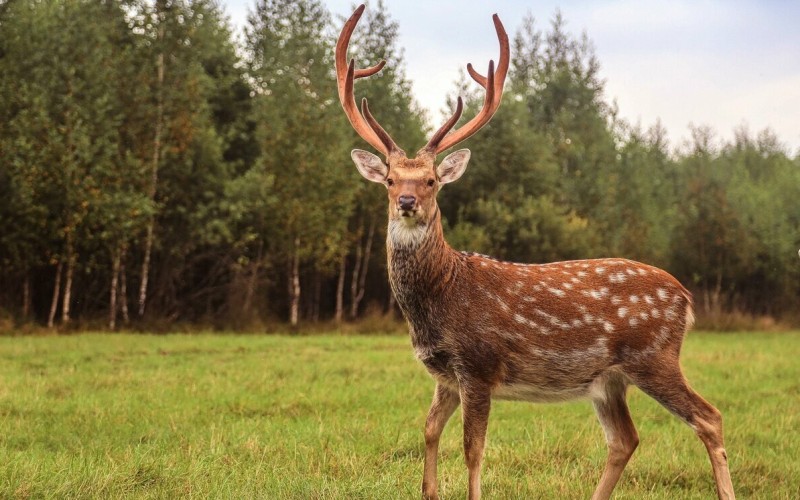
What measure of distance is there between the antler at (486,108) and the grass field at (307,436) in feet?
7.28

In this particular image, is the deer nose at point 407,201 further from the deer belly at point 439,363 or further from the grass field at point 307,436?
the grass field at point 307,436

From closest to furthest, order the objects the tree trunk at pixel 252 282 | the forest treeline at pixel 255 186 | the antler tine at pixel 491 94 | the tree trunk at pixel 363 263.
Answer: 1. the antler tine at pixel 491 94
2. the forest treeline at pixel 255 186
3. the tree trunk at pixel 252 282
4. the tree trunk at pixel 363 263

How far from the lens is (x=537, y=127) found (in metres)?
41.5

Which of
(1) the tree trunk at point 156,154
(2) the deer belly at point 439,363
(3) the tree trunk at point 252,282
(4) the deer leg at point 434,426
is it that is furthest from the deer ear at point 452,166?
(3) the tree trunk at point 252,282

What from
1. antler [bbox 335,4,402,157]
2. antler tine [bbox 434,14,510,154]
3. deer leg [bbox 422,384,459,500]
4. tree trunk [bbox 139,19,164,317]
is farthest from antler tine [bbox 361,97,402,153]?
tree trunk [bbox 139,19,164,317]

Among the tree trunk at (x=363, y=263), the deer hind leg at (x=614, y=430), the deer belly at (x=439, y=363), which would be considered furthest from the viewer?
the tree trunk at (x=363, y=263)

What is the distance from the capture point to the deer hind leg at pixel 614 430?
212 inches

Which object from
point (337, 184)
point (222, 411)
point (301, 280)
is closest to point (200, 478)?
point (222, 411)

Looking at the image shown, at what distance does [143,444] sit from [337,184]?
20301 mm

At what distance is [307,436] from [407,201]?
2.90m

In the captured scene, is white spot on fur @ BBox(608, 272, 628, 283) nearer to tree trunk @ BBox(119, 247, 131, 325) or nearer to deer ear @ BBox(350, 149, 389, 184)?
deer ear @ BBox(350, 149, 389, 184)

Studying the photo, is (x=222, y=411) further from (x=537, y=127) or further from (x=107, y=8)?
(x=537, y=127)

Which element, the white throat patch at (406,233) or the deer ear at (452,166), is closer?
the white throat patch at (406,233)

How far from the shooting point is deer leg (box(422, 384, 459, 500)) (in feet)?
17.2
